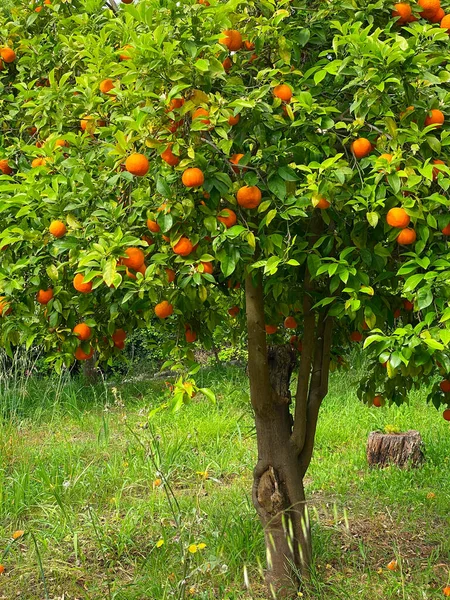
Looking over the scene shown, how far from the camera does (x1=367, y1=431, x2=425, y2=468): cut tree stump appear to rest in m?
5.33

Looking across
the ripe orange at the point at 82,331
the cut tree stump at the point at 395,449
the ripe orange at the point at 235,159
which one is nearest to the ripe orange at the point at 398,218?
the ripe orange at the point at 235,159

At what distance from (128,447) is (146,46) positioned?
4.03 metres

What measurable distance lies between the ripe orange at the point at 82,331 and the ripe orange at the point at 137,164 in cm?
71

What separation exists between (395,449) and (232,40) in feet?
12.5

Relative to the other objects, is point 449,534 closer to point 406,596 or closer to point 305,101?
point 406,596

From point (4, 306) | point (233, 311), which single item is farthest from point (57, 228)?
point (233, 311)

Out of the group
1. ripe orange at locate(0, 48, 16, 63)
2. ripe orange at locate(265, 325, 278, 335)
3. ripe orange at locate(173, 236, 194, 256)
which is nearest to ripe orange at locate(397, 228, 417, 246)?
ripe orange at locate(173, 236, 194, 256)

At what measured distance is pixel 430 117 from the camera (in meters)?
2.29

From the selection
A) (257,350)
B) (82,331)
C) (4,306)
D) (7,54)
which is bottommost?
(257,350)

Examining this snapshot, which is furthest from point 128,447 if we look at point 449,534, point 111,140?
point 111,140

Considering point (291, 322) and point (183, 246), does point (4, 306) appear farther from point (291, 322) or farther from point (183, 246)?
point (291, 322)

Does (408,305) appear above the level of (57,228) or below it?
below

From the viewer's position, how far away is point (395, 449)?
5340mm

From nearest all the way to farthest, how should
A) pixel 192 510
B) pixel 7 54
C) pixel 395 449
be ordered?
pixel 192 510, pixel 7 54, pixel 395 449
